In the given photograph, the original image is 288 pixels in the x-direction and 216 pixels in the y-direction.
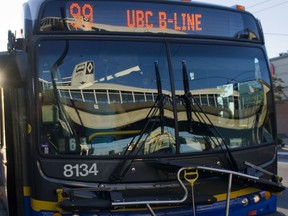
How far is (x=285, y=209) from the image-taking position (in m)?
7.56

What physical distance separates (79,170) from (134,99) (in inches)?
32.3

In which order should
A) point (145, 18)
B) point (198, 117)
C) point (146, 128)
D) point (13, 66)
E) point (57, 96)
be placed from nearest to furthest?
point (13, 66) < point (57, 96) < point (146, 128) < point (198, 117) < point (145, 18)

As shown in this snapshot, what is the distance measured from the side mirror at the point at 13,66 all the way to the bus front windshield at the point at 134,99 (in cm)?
16

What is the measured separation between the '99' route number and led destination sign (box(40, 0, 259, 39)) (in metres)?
1.23

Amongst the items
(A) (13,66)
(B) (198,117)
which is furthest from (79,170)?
(B) (198,117)

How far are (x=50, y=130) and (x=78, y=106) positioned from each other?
1.06 feet

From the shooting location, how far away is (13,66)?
11.9 feet

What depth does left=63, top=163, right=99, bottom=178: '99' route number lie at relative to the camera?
12.1 ft

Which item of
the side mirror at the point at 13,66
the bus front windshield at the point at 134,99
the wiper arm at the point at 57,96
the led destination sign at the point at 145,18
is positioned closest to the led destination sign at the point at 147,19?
the led destination sign at the point at 145,18

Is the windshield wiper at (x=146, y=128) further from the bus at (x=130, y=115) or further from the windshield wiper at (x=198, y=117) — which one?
the windshield wiper at (x=198, y=117)

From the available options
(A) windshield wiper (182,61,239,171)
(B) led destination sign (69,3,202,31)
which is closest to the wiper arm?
(B) led destination sign (69,3,202,31)

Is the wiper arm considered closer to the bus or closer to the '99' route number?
the bus

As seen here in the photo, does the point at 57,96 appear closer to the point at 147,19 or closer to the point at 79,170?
the point at 79,170

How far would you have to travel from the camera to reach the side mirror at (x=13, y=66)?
3.62 meters
